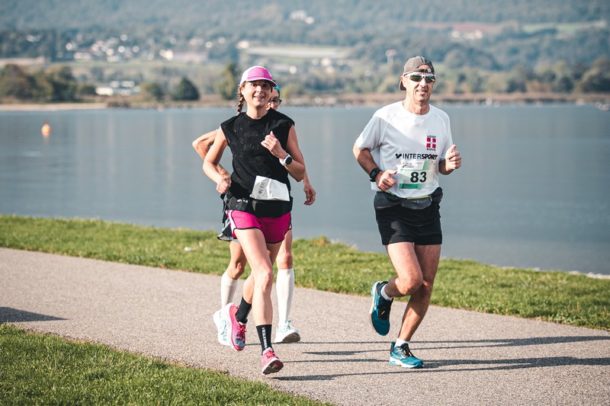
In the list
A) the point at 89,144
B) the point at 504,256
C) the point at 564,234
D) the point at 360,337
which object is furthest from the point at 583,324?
the point at 89,144

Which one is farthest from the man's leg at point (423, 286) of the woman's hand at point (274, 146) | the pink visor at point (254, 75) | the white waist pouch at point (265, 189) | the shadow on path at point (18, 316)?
the shadow on path at point (18, 316)

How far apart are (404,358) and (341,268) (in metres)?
5.38

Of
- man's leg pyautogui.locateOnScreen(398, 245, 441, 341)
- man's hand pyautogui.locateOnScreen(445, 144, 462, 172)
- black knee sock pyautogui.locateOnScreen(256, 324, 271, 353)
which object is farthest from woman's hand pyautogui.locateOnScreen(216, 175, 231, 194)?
man's hand pyautogui.locateOnScreen(445, 144, 462, 172)

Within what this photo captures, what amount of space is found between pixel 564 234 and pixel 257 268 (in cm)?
2413

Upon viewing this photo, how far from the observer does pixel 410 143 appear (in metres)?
7.85

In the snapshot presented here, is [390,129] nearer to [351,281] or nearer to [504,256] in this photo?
[351,281]

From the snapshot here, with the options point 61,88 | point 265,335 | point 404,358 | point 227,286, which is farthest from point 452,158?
point 61,88

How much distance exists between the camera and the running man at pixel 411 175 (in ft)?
25.6

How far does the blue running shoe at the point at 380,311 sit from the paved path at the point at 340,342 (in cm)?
21

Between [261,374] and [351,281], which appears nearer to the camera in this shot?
Result: [261,374]

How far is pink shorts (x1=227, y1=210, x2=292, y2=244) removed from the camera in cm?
762

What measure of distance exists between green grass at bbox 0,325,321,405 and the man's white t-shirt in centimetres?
188

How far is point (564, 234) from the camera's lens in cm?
3041

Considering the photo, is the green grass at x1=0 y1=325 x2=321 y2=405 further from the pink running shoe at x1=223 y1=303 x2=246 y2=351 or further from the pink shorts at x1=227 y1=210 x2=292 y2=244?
the pink shorts at x1=227 y1=210 x2=292 y2=244
